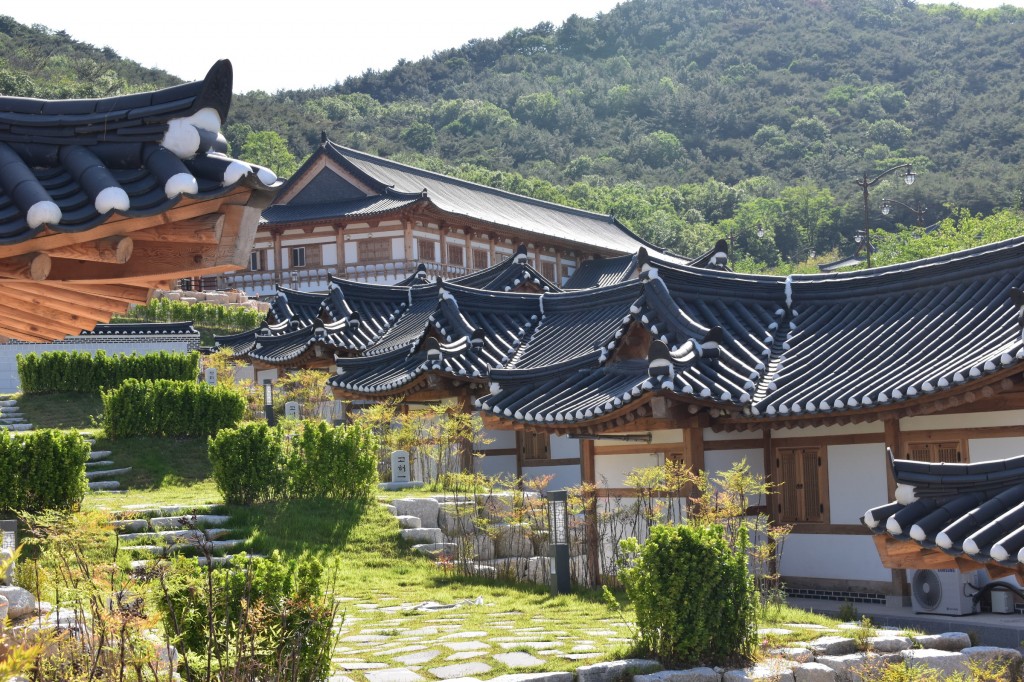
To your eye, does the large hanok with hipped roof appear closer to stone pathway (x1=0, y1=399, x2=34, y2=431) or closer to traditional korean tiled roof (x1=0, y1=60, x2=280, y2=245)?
traditional korean tiled roof (x1=0, y1=60, x2=280, y2=245)

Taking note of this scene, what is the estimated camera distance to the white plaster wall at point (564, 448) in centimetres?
2286

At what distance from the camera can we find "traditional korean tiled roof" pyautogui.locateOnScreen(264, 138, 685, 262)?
48.3m

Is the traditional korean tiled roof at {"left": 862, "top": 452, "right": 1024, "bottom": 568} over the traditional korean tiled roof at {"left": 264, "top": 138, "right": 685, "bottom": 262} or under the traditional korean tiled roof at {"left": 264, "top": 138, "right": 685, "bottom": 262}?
under

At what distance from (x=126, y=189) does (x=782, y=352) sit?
14627mm

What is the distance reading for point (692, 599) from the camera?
436 inches

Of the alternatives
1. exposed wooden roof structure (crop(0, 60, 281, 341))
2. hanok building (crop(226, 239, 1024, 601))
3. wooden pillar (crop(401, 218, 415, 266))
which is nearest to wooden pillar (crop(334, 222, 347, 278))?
wooden pillar (crop(401, 218, 415, 266))

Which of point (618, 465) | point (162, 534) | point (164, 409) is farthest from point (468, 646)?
point (164, 409)

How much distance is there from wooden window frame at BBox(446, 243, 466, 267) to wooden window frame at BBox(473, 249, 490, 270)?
0.77 meters

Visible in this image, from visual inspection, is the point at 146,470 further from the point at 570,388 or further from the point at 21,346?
the point at 21,346

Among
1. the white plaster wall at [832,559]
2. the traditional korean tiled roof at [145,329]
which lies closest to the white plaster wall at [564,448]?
the white plaster wall at [832,559]

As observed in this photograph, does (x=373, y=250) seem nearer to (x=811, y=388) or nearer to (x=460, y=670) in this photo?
(x=811, y=388)

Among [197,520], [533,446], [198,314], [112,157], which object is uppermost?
[198,314]

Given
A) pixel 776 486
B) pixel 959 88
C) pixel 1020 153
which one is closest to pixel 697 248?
pixel 1020 153

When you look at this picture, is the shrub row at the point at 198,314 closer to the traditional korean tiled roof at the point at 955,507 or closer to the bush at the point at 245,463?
the bush at the point at 245,463
